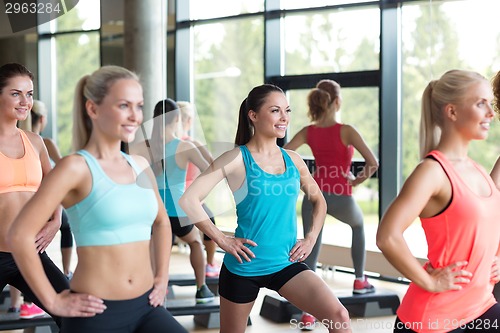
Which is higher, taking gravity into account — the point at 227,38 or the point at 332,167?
the point at 227,38

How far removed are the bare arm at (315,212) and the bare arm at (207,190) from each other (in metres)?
0.20

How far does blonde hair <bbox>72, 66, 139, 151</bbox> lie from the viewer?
2.41 m

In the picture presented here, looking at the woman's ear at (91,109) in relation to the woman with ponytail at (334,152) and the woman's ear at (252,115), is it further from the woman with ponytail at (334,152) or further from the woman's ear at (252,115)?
the woman with ponytail at (334,152)

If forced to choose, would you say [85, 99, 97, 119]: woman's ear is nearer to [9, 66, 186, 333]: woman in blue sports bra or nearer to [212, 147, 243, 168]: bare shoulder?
[9, 66, 186, 333]: woman in blue sports bra

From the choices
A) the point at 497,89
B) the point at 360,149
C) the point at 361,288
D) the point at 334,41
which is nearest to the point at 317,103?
the point at 360,149

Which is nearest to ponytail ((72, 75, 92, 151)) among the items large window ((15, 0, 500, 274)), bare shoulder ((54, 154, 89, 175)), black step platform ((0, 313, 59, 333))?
bare shoulder ((54, 154, 89, 175))

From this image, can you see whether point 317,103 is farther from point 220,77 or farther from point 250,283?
point 250,283

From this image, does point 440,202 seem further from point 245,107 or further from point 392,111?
point 392,111

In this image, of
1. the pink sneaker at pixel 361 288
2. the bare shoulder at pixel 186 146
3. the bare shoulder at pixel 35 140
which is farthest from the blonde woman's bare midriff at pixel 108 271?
the pink sneaker at pixel 361 288

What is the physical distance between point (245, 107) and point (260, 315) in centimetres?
214

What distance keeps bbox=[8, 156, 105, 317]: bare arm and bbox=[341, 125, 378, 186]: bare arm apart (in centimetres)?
321

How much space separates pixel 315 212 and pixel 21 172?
1290 millimetres

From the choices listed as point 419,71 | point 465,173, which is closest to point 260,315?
point 419,71

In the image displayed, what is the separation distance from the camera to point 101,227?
2346mm
